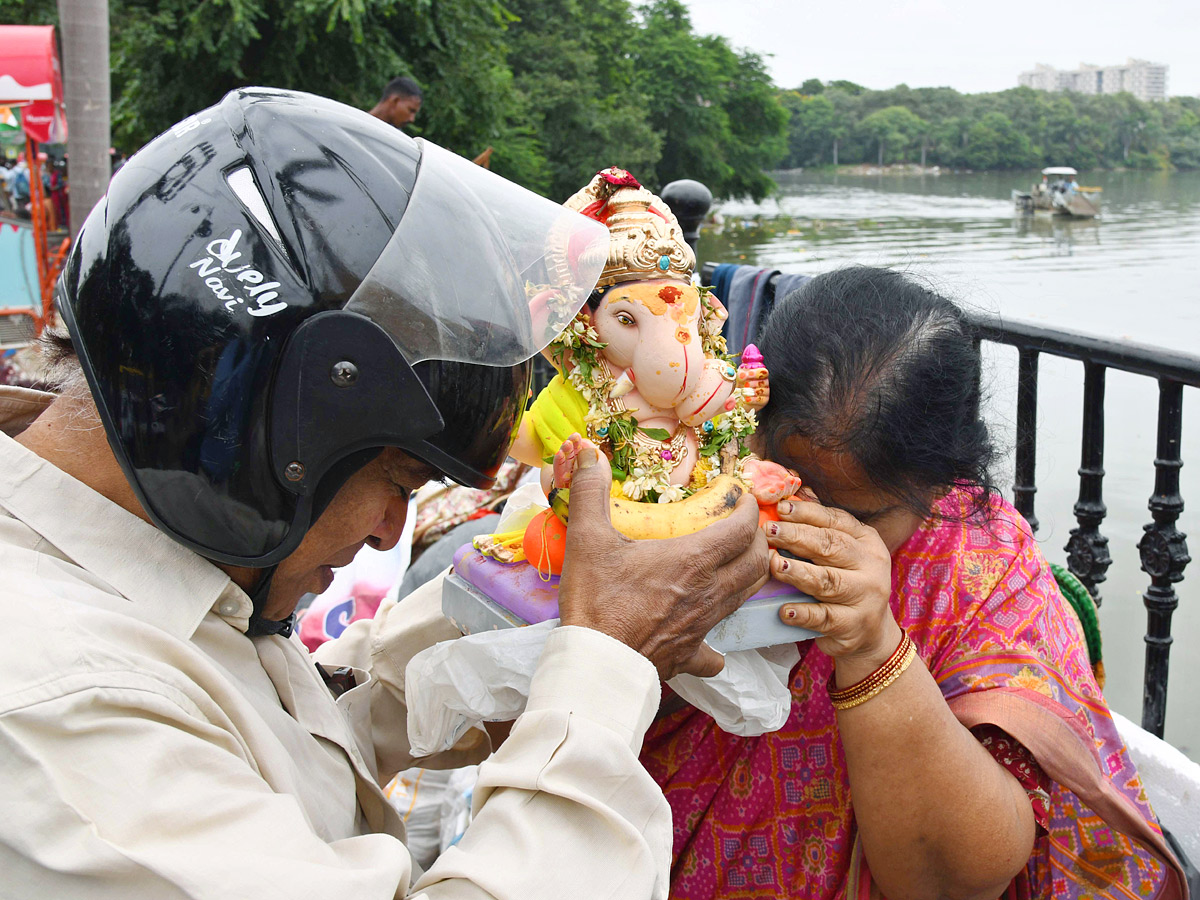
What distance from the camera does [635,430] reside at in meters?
1.72

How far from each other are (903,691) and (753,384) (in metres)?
0.62

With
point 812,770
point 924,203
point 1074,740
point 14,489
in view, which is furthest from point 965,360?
point 924,203

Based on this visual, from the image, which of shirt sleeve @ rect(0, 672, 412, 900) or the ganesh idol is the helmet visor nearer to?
the ganesh idol

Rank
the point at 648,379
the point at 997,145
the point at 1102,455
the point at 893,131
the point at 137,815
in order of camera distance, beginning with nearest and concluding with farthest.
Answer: the point at 137,815, the point at 648,379, the point at 1102,455, the point at 997,145, the point at 893,131

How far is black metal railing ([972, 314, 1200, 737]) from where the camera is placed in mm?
2412

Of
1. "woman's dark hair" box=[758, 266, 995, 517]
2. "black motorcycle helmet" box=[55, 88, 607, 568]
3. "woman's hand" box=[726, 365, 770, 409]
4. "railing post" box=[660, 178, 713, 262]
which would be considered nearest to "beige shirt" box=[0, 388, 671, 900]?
"black motorcycle helmet" box=[55, 88, 607, 568]

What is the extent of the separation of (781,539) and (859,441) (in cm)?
33

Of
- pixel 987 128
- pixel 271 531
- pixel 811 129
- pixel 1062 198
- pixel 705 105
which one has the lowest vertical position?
pixel 271 531

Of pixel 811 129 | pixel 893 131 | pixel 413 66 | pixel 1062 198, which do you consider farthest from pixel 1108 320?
pixel 811 129

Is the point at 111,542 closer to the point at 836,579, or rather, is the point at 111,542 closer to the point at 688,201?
the point at 836,579

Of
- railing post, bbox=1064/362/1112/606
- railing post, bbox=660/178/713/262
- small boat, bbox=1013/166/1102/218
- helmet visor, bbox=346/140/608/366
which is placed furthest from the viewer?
small boat, bbox=1013/166/1102/218

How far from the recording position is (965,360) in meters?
1.86

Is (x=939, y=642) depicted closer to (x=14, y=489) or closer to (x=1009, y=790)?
(x=1009, y=790)

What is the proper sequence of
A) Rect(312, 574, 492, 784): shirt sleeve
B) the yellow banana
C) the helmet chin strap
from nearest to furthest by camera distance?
the helmet chin strap, the yellow banana, Rect(312, 574, 492, 784): shirt sleeve
